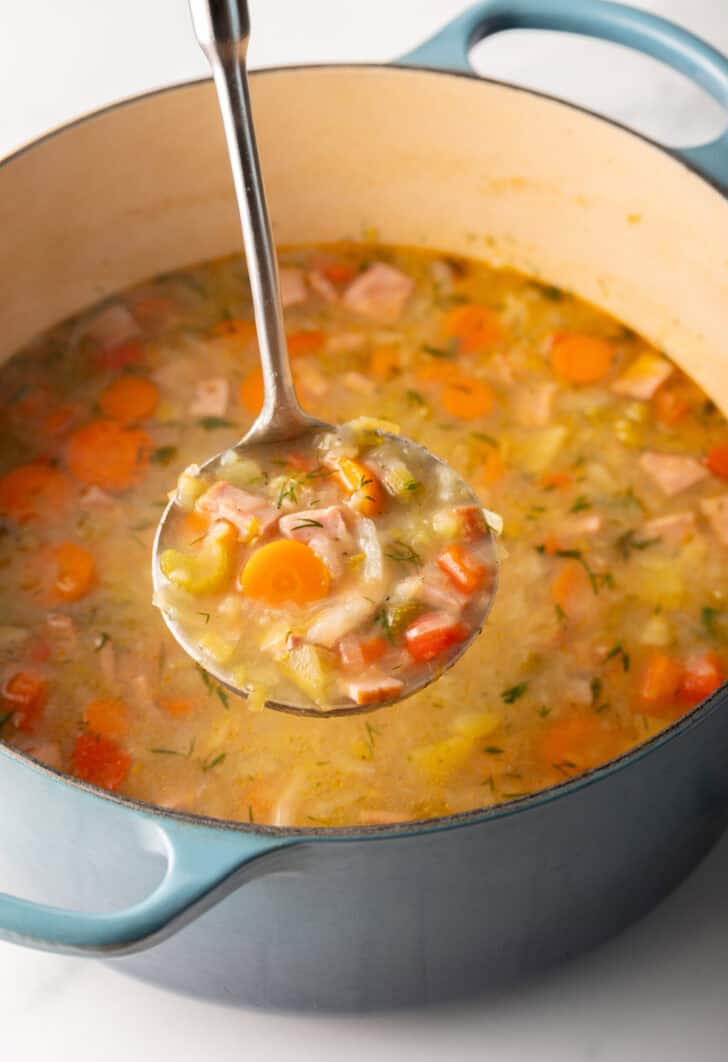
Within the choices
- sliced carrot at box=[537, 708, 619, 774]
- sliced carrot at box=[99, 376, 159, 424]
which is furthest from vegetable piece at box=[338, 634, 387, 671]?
sliced carrot at box=[99, 376, 159, 424]

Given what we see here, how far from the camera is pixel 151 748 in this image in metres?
2.38

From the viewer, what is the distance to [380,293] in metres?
3.14

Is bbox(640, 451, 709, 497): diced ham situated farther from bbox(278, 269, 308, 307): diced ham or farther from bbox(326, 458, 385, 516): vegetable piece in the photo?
bbox(278, 269, 308, 307): diced ham

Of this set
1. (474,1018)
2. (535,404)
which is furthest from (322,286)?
(474,1018)

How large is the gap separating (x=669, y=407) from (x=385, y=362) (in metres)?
0.59

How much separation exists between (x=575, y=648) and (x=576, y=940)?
548mm

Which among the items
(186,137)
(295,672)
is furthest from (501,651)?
(186,137)

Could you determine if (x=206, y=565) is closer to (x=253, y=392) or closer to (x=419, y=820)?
(x=419, y=820)

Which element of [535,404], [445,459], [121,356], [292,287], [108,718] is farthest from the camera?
[292,287]

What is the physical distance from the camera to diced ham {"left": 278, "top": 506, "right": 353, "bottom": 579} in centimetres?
221

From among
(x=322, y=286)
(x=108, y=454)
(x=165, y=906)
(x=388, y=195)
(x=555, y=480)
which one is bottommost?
(x=165, y=906)

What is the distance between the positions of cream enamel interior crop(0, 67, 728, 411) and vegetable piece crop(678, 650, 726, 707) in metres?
0.67

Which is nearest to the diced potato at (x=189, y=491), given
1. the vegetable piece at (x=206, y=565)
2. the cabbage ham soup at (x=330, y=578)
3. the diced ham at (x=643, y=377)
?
the cabbage ham soup at (x=330, y=578)

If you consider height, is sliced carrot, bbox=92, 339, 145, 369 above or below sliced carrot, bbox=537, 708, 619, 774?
above
